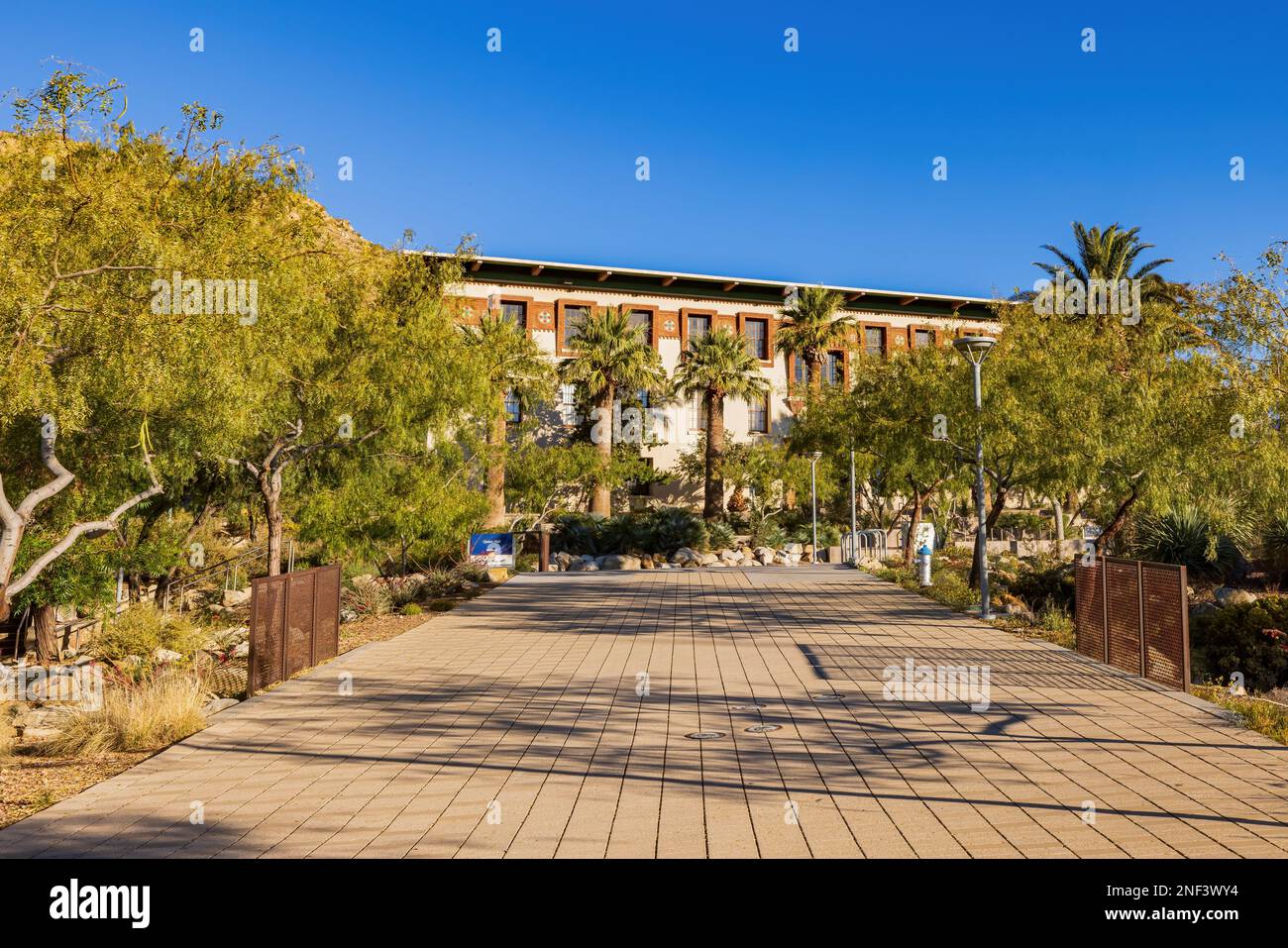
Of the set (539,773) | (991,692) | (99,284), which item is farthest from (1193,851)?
(99,284)

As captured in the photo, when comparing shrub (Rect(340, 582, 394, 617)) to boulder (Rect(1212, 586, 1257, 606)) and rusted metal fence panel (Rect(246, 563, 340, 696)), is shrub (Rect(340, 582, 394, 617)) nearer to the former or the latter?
rusted metal fence panel (Rect(246, 563, 340, 696))

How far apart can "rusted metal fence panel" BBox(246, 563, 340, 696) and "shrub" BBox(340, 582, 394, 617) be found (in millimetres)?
5518

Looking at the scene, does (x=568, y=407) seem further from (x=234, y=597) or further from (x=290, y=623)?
(x=290, y=623)

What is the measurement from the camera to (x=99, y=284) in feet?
27.2

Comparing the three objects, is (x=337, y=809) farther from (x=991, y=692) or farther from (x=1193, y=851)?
(x=991, y=692)

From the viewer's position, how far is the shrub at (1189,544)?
22.9 m

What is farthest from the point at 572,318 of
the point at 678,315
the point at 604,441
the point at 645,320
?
the point at 604,441

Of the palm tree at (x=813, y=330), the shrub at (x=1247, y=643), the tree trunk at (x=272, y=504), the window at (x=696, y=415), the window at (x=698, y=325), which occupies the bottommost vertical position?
the shrub at (x=1247, y=643)

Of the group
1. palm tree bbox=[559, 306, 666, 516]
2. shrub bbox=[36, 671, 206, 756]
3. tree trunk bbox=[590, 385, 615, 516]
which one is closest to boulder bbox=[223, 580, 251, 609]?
shrub bbox=[36, 671, 206, 756]

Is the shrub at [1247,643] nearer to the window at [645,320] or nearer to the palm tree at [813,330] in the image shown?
the palm tree at [813,330]

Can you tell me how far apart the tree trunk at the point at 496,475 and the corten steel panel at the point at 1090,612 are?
15527mm

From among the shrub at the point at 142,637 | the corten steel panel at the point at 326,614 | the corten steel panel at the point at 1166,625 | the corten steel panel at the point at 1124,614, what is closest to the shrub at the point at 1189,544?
the corten steel panel at the point at 1124,614

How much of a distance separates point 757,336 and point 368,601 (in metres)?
37.6

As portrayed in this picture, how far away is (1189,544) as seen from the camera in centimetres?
→ 2314
